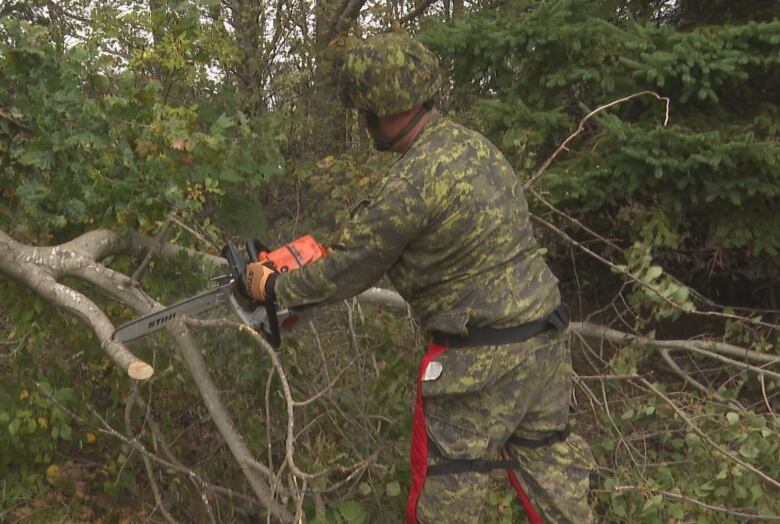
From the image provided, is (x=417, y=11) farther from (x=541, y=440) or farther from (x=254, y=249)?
(x=541, y=440)

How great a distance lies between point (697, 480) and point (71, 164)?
3.36 m

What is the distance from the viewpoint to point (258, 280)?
246 cm

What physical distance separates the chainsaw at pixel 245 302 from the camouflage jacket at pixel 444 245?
160mm

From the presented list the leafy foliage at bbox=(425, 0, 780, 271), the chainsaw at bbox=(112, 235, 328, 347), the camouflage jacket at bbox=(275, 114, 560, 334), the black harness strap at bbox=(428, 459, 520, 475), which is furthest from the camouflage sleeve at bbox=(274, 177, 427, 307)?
the leafy foliage at bbox=(425, 0, 780, 271)

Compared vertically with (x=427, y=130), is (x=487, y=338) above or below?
below

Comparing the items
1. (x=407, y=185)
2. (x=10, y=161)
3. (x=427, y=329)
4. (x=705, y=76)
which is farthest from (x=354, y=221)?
(x=705, y=76)

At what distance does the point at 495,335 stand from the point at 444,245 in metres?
0.39

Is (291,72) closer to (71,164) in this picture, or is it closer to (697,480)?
(71,164)

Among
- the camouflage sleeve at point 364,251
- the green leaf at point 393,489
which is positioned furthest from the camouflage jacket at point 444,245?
the green leaf at point 393,489

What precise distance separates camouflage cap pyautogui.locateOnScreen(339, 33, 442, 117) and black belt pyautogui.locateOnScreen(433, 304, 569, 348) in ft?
2.66

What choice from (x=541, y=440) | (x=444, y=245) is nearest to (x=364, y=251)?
(x=444, y=245)

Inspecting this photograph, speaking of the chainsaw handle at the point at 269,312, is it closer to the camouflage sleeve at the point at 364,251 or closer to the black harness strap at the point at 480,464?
the camouflage sleeve at the point at 364,251

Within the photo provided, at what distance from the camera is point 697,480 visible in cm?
353

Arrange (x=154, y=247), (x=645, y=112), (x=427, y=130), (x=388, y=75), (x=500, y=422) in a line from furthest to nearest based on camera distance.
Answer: (x=645, y=112) < (x=154, y=247) < (x=500, y=422) < (x=427, y=130) < (x=388, y=75)
